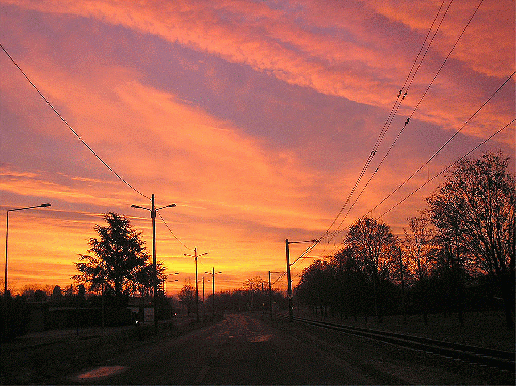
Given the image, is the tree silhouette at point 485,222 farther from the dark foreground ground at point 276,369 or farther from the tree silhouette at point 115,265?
the tree silhouette at point 115,265

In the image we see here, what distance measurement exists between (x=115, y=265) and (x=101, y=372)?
59561mm

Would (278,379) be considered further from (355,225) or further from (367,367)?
(355,225)

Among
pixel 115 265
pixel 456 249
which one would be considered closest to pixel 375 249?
pixel 456 249

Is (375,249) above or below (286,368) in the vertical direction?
above

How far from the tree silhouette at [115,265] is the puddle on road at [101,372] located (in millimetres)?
56594

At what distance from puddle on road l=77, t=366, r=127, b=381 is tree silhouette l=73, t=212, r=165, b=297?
56.6 m

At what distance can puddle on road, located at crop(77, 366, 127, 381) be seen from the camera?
1767 centimetres

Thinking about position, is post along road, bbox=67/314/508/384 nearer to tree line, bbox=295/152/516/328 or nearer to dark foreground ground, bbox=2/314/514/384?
dark foreground ground, bbox=2/314/514/384

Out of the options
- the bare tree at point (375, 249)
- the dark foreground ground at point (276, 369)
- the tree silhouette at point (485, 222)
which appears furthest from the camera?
→ the bare tree at point (375, 249)

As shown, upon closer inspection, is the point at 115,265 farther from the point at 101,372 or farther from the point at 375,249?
the point at 101,372

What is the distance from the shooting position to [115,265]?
250 feet

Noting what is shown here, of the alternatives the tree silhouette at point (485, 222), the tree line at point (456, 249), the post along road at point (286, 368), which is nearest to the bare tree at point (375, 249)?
the tree line at point (456, 249)

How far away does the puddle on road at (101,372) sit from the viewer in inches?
696

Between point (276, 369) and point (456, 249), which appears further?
point (456, 249)
